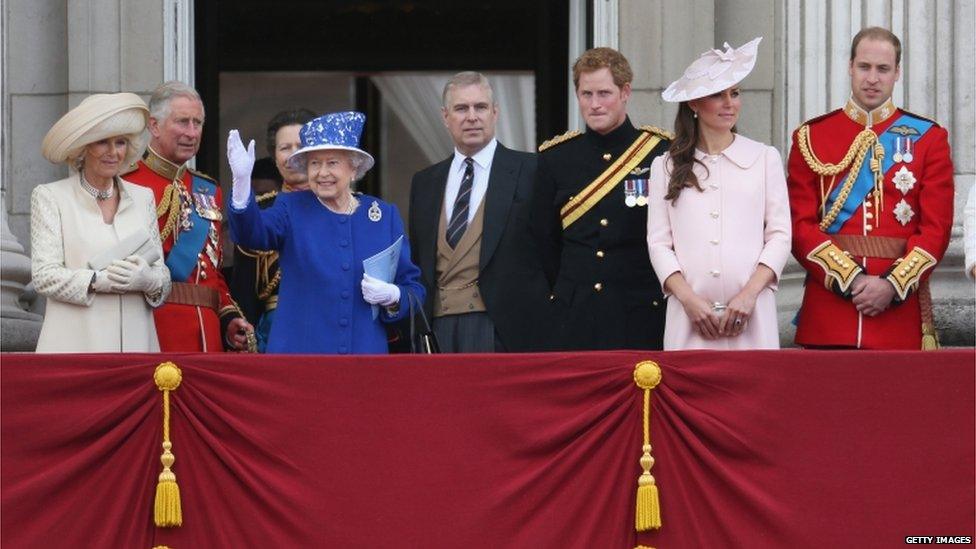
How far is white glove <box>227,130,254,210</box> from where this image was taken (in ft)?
25.4

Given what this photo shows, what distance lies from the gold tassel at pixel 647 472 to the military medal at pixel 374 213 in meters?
1.29

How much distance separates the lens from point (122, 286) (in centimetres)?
782

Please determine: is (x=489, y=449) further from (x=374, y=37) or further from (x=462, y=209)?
(x=374, y=37)

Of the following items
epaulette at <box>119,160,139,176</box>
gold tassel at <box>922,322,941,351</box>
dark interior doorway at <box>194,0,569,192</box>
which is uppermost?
dark interior doorway at <box>194,0,569,192</box>

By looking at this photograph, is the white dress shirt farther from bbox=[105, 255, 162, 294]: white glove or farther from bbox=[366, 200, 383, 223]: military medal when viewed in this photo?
bbox=[105, 255, 162, 294]: white glove

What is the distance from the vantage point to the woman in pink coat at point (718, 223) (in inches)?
311

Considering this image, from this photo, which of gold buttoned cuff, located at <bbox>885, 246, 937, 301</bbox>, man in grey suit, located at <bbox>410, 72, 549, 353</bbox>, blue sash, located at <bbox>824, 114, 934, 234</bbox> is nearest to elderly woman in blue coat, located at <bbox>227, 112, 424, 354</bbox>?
man in grey suit, located at <bbox>410, 72, 549, 353</bbox>

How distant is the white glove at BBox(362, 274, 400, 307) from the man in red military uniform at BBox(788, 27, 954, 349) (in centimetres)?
150

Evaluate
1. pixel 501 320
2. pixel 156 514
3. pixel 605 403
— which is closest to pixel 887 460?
pixel 605 403

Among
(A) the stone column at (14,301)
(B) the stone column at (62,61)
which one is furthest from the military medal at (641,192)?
(B) the stone column at (62,61)

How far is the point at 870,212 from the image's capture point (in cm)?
838

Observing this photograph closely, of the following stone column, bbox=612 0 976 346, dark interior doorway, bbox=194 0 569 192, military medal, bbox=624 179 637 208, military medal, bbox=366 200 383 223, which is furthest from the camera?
dark interior doorway, bbox=194 0 569 192

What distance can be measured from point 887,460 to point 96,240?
111 inches

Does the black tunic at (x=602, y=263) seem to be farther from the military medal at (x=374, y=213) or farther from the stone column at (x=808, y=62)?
the stone column at (x=808, y=62)
